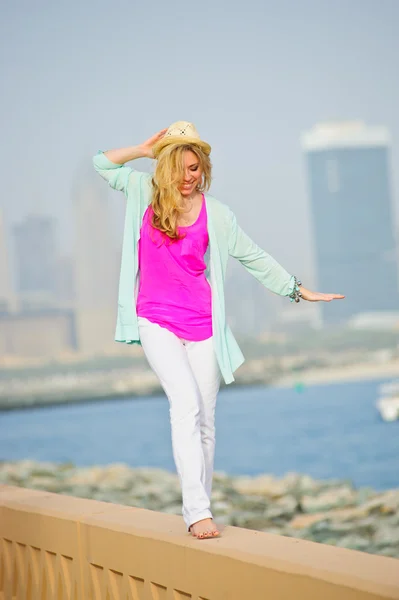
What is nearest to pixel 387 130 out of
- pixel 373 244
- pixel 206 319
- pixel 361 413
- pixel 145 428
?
pixel 373 244

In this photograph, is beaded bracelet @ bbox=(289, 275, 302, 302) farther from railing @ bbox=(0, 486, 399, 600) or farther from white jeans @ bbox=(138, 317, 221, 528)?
railing @ bbox=(0, 486, 399, 600)

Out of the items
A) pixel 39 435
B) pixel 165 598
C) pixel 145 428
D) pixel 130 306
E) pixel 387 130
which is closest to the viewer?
pixel 165 598

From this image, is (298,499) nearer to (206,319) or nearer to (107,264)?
(206,319)

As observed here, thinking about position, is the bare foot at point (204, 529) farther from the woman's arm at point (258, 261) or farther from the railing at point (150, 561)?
the woman's arm at point (258, 261)

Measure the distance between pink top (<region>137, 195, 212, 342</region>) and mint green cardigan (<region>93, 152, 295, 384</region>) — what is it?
0.03 meters

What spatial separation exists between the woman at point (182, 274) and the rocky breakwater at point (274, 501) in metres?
8.39

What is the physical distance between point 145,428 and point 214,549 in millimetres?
34285

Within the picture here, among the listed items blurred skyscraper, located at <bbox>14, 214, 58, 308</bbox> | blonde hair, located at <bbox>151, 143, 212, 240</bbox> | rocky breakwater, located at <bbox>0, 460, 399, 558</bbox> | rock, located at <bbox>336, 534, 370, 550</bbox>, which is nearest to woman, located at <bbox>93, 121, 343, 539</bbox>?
blonde hair, located at <bbox>151, 143, 212, 240</bbox>

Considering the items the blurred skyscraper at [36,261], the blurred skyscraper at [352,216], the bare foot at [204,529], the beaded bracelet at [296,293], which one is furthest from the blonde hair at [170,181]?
the blurred skyscraper at [352,216]

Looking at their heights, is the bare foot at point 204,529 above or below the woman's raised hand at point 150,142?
below

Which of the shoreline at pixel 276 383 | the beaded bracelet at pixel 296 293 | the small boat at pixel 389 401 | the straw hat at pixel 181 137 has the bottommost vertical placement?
the small boat at pixel 389 401

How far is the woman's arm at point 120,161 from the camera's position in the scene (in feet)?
9.98

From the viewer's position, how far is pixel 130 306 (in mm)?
2934

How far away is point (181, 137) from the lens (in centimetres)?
287
